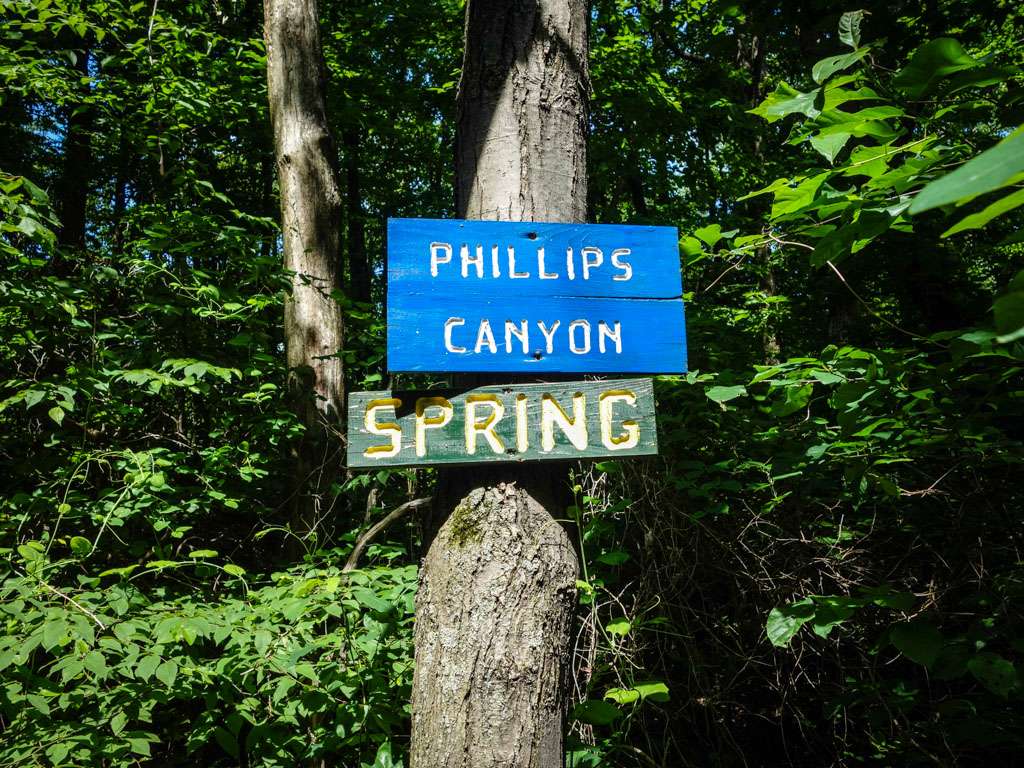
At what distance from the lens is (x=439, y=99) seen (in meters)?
7.88

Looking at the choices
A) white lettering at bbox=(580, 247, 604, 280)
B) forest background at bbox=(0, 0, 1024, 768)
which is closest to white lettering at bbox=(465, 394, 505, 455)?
white lettering at bbox=(580, 247, 604, 280)

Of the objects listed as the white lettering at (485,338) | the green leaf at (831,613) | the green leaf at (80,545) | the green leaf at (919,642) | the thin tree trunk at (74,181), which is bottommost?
the green leaf at (919,642)

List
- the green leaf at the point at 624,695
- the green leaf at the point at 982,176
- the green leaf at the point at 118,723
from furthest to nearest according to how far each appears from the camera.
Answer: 1. the green leaf at the point at 118,723
2. the green leaf at the point at 624,695
3. the green leaf at the point at 982,176

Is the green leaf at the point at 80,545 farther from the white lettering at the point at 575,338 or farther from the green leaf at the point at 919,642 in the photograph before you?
the green leaf at the point at 919,642

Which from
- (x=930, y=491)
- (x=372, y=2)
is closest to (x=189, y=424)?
(x=930, y=491)

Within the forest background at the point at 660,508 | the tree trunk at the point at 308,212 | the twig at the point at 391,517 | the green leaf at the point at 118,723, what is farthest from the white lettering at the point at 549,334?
the tree trunk at the point at 308,212

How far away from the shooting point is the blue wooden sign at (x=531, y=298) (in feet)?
4.93

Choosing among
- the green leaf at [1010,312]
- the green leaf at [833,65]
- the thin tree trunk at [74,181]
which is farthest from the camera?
the thin tree trunk at [74,181]

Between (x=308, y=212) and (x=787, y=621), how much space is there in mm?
3575

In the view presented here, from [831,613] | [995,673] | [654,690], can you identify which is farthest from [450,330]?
[995,673]

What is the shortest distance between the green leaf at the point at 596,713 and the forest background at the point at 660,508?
0.04 ft

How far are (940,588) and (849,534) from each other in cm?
36

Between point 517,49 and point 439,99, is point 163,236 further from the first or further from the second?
point 439,99

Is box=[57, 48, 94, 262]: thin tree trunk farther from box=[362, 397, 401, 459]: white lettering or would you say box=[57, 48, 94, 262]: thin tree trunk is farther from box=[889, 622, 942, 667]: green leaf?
box=[889, 622, 942, 667]: green leaf
